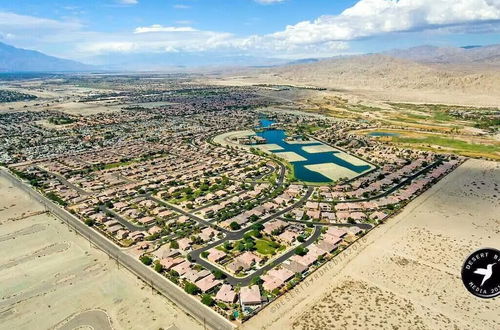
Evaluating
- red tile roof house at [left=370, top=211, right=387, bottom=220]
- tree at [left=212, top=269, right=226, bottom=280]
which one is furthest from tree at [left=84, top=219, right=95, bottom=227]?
red tile roof house at [left=370, top=211, right=387, bottom=220]

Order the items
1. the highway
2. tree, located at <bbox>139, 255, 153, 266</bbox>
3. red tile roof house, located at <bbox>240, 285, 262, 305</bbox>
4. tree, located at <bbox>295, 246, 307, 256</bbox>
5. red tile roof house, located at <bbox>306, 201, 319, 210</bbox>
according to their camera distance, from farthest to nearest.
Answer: red tile roof house, located at <bbox>306, 201, 319, 210</bbox> → tree, located at <bbox>295, 246, 307, 256</bbox> → tree, located at <bbox>139, 255, 153, 266</bbox> → red tile roof house, located at <bbox>240, 285, 262, 305</bbox> → the highway

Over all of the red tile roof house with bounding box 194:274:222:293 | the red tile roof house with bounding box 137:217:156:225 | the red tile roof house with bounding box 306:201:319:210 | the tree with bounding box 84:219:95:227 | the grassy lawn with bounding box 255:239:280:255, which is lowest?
the grassy lawn with bounding box 255:239:280:255

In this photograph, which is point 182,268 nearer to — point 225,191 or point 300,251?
point 300,251

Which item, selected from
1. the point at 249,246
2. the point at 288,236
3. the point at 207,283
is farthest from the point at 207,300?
the point at 288,236

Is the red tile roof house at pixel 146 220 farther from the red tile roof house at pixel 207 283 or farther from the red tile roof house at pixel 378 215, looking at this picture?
the red tile roof house at pixel 378 215

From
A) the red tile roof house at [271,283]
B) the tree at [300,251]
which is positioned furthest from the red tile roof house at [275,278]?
the tree at [300,251]

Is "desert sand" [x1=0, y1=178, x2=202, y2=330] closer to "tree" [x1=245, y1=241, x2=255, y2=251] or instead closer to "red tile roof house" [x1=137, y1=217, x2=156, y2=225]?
"red tile roof house" [x1=137, y1=217, x2=156, y2=225]

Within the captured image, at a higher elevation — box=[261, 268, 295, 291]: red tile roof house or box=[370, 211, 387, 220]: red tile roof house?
box=[261, 268, 295, 291]: red tile roof house
